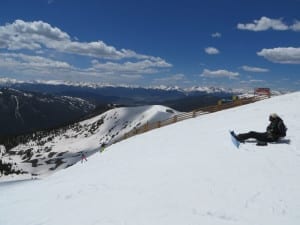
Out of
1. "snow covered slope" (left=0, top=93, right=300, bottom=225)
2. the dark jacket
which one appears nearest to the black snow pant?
the dark jacket

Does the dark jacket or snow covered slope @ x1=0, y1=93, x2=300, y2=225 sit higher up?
the dark jacket

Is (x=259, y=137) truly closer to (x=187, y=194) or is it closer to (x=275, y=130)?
(x=275, y=130)

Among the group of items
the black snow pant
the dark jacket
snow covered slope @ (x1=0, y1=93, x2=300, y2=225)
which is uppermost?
the dark jacket

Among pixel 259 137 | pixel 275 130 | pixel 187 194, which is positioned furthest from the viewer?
pixel 259 137

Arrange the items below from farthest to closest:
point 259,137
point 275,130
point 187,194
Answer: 1. point 259,137
2. point 275,130
3. point 187,194

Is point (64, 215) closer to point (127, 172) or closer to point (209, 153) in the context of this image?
point (127, 172)

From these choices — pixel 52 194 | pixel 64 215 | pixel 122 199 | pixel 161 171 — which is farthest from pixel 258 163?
pixel 52 194

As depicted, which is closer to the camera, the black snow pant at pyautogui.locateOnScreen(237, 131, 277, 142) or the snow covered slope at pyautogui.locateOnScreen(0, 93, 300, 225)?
the snow covered slope at pyautogui.locateOnScreen(0, 93, 300, 225)

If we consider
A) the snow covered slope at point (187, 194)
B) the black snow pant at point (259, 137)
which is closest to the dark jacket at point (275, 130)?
the black snow pant at point (259, 137)

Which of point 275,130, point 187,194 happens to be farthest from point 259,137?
point 187,194

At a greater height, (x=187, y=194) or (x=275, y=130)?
(x=275, y=130)

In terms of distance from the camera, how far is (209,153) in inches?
614

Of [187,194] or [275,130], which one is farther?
[275,130]

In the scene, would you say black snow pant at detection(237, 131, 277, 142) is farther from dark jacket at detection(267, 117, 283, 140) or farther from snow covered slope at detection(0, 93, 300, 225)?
snow covered slope at detection(0, 93, 300, 225)
